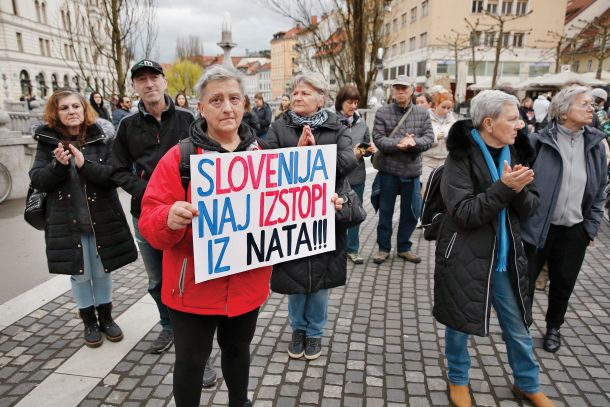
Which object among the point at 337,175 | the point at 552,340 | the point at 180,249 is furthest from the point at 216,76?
the point at 552,340

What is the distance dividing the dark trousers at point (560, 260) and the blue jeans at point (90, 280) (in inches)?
132

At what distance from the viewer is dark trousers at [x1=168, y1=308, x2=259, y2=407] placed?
2.23 metres

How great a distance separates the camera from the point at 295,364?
3.37 m

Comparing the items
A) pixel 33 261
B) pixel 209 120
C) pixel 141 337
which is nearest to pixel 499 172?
pixel 209 120

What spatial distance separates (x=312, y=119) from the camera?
319 cm

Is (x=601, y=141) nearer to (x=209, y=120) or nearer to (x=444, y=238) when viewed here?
(x=444, y=238)

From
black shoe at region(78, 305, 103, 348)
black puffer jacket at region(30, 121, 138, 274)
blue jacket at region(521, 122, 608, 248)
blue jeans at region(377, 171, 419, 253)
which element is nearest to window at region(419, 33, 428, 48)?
blue jeans at region(377, 171, 419, 253)

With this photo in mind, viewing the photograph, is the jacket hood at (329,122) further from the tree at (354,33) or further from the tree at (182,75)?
the tree at (182,75)

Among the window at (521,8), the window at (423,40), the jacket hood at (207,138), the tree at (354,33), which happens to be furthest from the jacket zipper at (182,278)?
the window at (521,8)

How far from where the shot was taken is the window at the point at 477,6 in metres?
48.1

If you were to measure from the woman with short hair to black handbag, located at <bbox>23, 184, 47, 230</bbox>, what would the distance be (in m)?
3.65

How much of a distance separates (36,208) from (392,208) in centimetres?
378

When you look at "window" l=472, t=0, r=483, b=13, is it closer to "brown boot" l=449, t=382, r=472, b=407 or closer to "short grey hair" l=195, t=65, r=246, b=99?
"brown boot" l=449, t=382, r=472, b=407

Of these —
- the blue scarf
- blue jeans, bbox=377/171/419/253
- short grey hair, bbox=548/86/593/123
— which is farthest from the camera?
blue jeans, bbox=377/171/419/253
